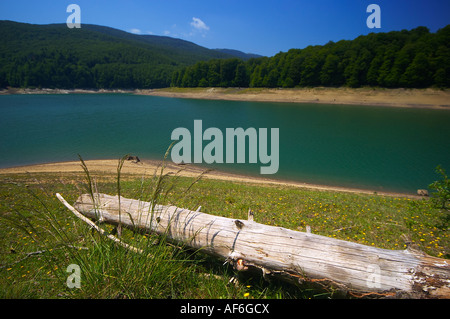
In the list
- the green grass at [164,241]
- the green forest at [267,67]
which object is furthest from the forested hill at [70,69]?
the green grass at [164,241]

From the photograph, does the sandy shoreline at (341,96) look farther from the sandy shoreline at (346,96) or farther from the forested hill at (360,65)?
the forested hill at (360,65)

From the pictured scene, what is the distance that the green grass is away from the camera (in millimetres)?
2498

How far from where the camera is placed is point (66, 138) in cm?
2977

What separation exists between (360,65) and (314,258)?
300ft

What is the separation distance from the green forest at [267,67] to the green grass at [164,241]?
259 ft

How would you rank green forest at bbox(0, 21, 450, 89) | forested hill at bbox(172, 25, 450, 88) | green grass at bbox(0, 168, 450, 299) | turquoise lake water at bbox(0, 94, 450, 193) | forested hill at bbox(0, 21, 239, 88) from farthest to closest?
forested hill at bbox(0, 21, 239, 88)
green forest at bbox(0, 21, 450, 89)
forested hill at bbox(172, 25, 450, 88)
turquoise lake water at bbox(0, 94, 450, 193)
green grass at bbox(0, 168, 450, 299)

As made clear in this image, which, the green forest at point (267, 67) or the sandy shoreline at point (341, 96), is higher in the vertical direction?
the green forest at point (267, 67)

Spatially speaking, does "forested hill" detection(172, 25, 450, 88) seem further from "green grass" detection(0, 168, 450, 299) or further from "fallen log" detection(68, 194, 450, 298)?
"fallen log" detection(68, 194, 450, 298)

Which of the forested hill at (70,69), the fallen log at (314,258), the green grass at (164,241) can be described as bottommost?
the green grass at (164,241)

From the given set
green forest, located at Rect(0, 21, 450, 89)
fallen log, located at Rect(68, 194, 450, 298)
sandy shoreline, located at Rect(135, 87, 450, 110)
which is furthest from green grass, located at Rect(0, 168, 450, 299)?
green forest, located at Rect(0, 21, 450, 89)

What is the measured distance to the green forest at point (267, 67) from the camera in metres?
68.0

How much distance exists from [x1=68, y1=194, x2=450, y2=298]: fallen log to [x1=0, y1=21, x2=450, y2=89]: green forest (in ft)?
275

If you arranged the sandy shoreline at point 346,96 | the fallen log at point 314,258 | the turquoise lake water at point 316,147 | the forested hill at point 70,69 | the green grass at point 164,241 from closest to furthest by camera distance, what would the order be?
the fallen log at point 314,258 < the green grass at point 164,241 < the turquoise lake water at point 316,147 < the sandy shoreline at point 346,96 < the forested hill at point 70,69
